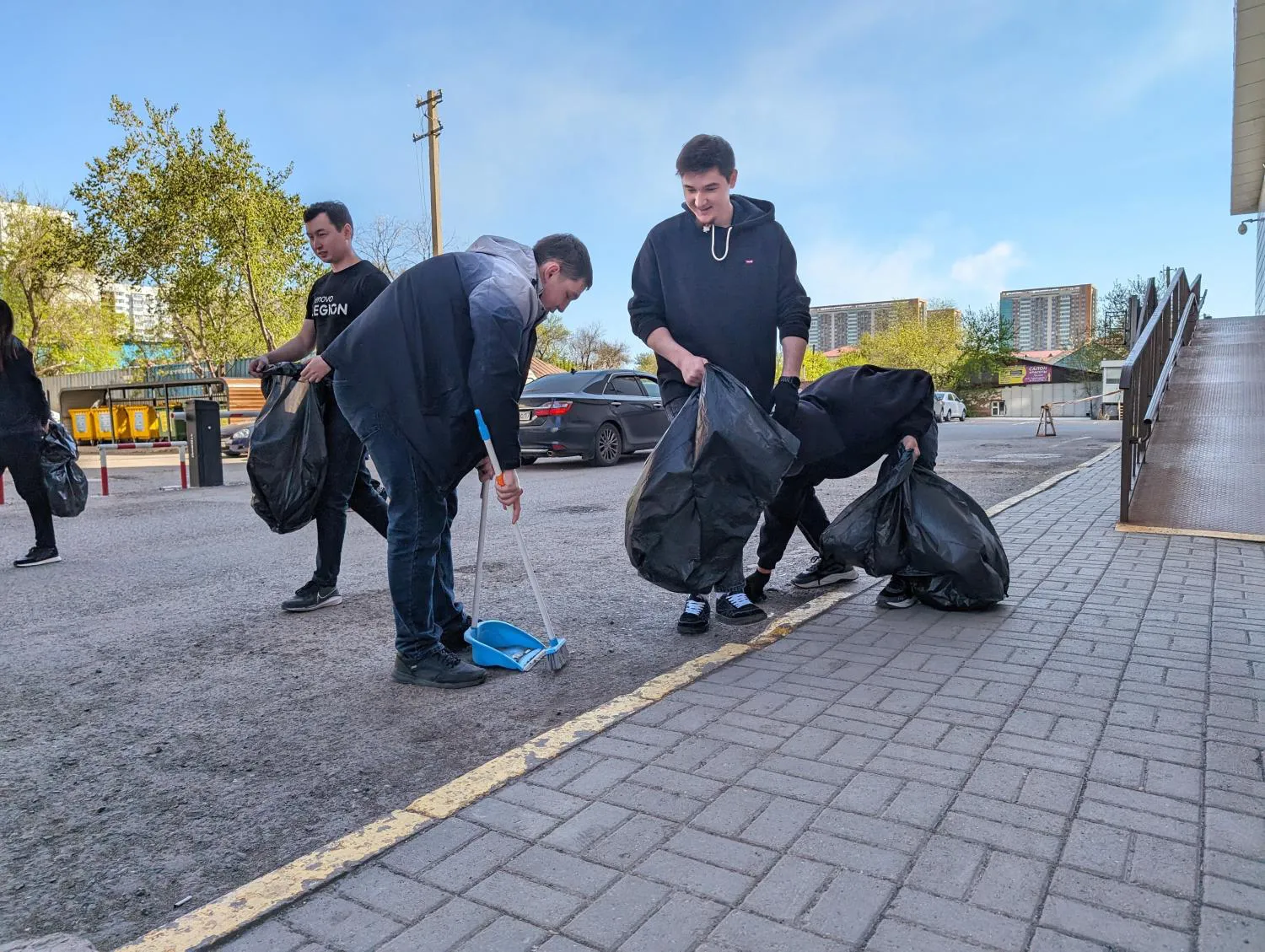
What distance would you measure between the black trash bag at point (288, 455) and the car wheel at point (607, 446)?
8.36m

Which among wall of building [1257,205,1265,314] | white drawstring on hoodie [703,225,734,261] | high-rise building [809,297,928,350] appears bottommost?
white drawstring on hoodie [703,225,734,261]

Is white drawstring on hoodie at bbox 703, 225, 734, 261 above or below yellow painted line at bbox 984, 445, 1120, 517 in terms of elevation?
above

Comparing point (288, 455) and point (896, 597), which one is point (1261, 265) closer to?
point (896, 597)

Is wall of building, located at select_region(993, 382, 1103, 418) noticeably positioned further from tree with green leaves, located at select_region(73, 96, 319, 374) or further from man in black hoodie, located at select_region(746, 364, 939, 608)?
man in black hoodie, located at select_region(746, 364, 939, 608)

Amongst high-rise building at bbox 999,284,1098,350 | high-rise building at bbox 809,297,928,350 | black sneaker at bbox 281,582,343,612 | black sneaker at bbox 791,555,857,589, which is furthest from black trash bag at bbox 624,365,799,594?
high-rise building at bbox 999,284,1098,350

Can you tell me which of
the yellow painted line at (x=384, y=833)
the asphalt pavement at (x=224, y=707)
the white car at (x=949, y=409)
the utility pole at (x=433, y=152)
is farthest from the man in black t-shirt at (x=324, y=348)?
the white car at (x=949, y=409)

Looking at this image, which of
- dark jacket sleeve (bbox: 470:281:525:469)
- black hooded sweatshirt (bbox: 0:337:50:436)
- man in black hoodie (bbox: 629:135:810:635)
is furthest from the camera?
black hooded sweatshirt (bbox: 0:337:50:436)

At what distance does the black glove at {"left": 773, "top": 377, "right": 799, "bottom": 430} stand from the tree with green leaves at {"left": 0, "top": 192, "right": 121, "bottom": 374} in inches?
1156

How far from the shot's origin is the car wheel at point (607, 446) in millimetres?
12531

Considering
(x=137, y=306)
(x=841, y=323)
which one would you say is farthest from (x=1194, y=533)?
(x=841, y=323)

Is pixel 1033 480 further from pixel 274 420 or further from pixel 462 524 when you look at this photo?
pixel 274 420

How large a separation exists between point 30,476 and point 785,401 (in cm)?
499

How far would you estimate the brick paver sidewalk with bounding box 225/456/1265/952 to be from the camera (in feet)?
5.70

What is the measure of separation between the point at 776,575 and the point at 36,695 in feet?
12.0
